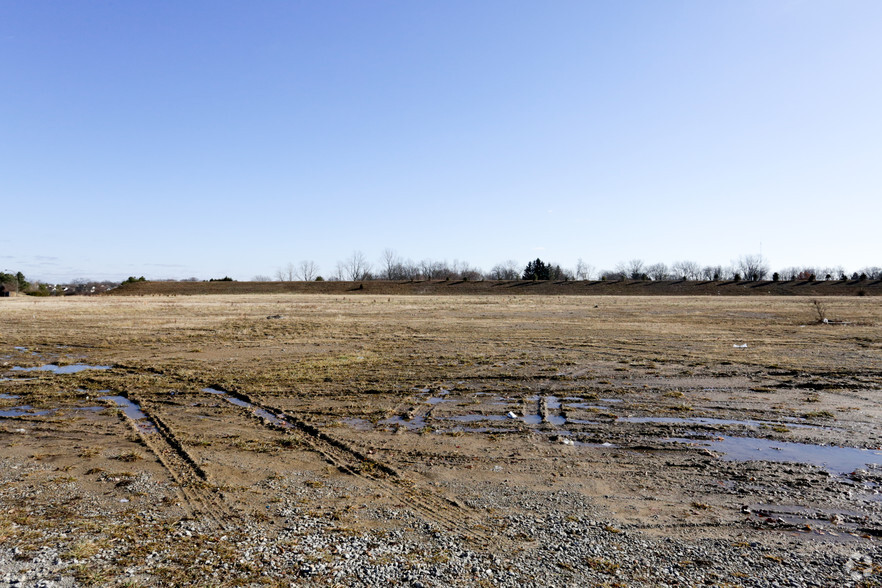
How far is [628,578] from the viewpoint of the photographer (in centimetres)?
484

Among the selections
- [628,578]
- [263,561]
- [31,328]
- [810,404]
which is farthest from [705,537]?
[31,328]

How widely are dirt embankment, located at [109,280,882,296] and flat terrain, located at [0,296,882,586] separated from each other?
70.7 metres

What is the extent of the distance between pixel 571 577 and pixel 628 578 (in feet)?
1.64

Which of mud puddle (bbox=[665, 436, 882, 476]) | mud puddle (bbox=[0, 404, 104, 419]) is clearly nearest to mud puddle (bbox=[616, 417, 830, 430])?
mud puddle (bbox=[665, 436, 882, 476])

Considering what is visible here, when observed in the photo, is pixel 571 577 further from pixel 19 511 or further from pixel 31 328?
pixel 31 328

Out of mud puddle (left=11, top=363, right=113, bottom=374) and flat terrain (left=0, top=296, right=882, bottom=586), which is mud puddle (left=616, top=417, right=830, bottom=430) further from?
mud puddle (left=11, top=363, right=113, bottom=374)

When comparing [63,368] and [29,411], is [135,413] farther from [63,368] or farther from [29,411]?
[63,368]

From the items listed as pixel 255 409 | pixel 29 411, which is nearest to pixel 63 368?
pixel 29 411

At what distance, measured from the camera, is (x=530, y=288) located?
9206cm

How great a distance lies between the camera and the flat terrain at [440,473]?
16.6 feet

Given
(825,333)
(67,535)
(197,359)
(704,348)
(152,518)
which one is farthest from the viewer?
(825,333)

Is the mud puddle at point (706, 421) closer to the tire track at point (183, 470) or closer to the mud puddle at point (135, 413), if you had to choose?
the tire track at point (183, 470)

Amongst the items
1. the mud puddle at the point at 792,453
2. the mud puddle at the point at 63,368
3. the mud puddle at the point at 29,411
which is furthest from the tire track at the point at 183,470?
the mud puddle at the point at 792,453

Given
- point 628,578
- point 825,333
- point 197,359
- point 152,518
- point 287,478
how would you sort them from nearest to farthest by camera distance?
point 628,578, point 152,518, point 287,478, point 197,359, point 825,333
